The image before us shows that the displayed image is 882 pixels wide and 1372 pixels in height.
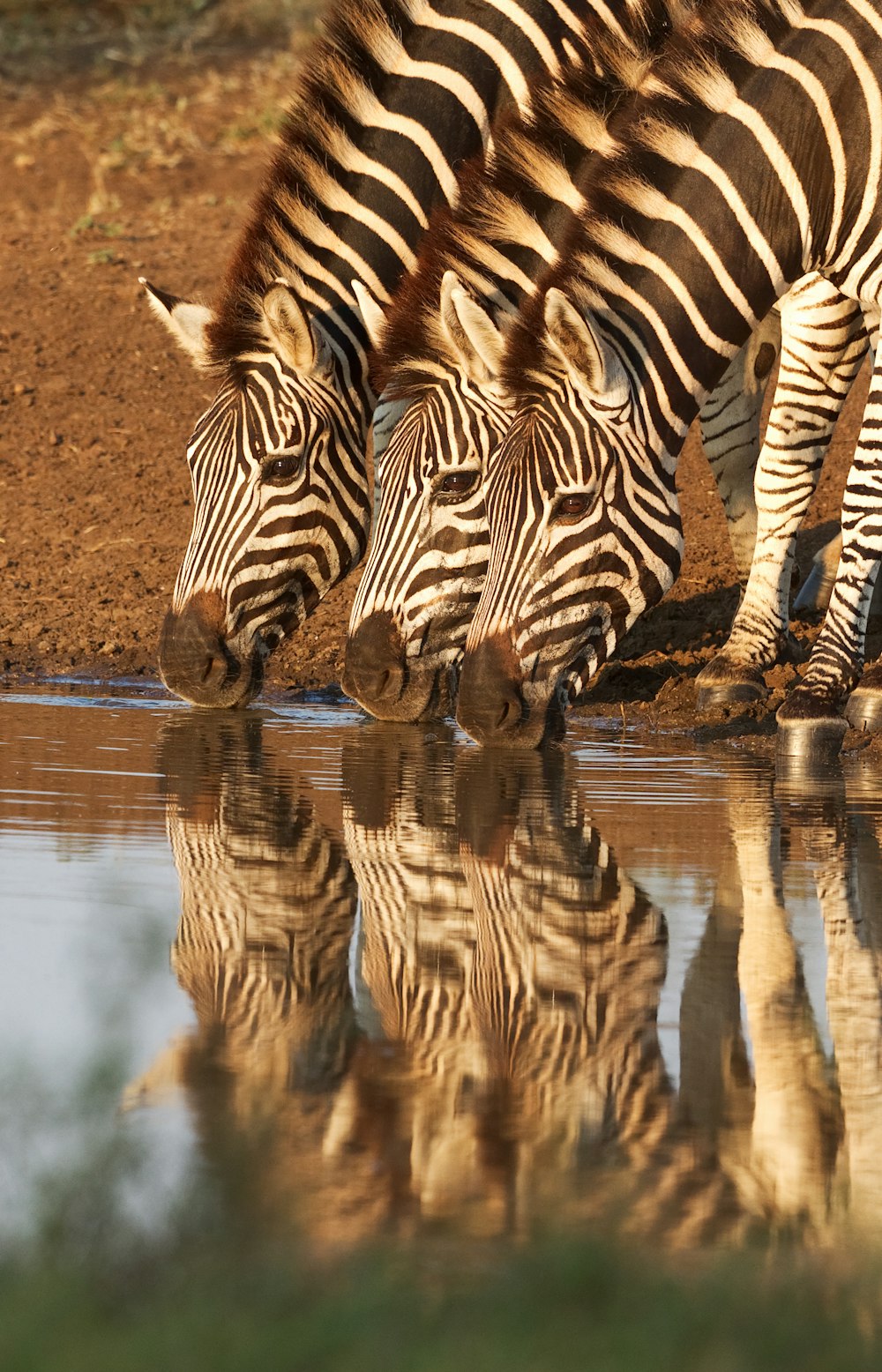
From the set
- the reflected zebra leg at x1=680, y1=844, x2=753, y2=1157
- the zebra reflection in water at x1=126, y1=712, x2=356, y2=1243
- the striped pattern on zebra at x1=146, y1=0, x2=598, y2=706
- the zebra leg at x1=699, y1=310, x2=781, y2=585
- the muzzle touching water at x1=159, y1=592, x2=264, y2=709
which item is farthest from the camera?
the zebra leg at x1=699, y1=310, x2=781, y2=585

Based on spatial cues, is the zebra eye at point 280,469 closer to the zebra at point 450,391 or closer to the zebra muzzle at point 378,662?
the zebra at point 450,391

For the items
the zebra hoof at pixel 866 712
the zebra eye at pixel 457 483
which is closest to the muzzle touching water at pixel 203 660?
the zebra eye at pixel 457 483

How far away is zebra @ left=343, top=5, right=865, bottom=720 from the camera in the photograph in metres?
6.74

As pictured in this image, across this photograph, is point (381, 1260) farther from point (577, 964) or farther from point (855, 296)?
point (855, 296)

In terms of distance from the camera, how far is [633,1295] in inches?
88.0

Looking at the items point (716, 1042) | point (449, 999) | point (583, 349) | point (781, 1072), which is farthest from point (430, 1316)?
point (583, 349)

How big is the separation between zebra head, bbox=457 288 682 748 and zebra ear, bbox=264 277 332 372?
108cm

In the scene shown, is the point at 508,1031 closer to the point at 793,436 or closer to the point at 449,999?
the point at 449,999

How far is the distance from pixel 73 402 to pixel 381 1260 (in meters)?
9.45


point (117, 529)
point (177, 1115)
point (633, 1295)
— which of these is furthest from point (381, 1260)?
point (117, 529)

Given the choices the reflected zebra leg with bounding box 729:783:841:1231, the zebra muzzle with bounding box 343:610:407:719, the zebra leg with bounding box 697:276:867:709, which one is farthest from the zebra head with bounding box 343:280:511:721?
the reflected zebra leg with bounding box 729:783:841:1231

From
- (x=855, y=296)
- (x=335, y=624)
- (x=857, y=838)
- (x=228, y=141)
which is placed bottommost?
(x=857, y=838)

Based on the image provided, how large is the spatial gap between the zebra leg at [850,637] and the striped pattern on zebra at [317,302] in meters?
1.86

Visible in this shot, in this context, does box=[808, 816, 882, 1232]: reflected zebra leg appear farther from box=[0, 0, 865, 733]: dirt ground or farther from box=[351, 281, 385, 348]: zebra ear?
box=[351, 281, 385, 348]: zebra ear
